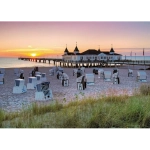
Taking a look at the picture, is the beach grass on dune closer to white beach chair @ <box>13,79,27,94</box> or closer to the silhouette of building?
white beach chair @ <box>13,79,27,94</box>

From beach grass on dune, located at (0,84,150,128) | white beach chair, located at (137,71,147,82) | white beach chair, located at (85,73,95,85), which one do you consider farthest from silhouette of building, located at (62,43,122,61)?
beach grass on dune, located at (0,84,150,128)

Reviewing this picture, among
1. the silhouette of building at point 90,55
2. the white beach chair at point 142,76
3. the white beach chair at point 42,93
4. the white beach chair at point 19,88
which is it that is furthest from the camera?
the silhouette of building at point 90,55

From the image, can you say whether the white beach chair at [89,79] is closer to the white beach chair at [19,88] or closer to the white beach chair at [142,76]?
the white beach chair at [142,76]

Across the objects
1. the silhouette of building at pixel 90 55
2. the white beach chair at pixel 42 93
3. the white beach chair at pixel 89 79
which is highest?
the silhouette of building at pixel 90 55

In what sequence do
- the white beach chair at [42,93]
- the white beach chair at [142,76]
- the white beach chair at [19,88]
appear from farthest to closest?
1. the white beach chair at [142,76]
2. the white beach chair at [19,88]
3. the white beach chair at [42,93]

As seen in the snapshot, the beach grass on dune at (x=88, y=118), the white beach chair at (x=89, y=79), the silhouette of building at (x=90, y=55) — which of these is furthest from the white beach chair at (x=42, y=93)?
the silhouette of building at (x=90, y=55)

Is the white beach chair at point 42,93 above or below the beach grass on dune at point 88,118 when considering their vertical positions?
above

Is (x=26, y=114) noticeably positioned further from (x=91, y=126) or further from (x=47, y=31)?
(x=47, y=31)

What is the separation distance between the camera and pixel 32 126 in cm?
375

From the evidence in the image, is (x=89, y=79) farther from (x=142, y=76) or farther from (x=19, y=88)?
(x=19, y=88)

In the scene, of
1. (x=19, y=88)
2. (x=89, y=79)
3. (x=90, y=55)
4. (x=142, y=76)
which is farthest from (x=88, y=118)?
(x=90, y=55)
